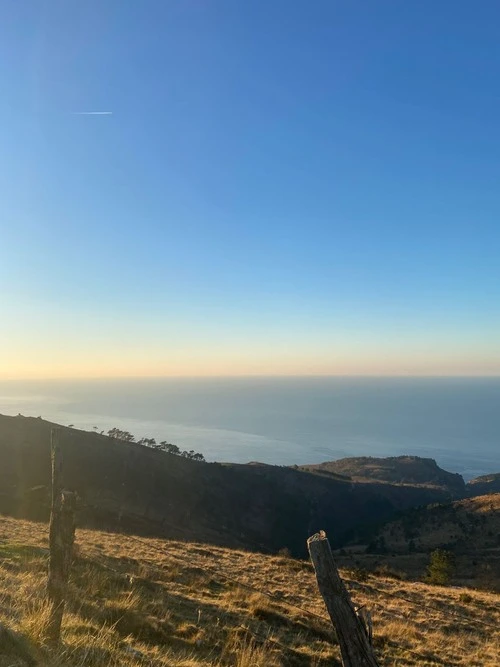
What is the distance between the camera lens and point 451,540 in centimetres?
5531

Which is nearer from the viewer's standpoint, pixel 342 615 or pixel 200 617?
pixel 342 615

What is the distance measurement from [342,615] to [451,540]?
60.4 m

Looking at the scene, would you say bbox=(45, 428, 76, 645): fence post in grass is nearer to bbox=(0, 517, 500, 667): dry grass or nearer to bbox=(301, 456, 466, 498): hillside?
bbox=(0, 517, 500, 667): dry grass

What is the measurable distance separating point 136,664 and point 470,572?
40.4 metres

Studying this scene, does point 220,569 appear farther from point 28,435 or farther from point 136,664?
point 28,435

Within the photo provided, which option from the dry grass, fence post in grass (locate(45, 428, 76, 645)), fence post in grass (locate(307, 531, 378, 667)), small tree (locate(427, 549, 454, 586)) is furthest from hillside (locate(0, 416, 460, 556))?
fence post in grass (locate(307, 531, 378, 667))

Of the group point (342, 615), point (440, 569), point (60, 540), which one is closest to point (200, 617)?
point (60, 540)

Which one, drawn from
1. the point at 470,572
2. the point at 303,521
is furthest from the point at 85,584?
the point at 303,521

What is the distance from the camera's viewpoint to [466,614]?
650 inches

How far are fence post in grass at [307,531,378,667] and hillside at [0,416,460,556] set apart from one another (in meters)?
44.2

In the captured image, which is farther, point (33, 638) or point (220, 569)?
point (220, 569)

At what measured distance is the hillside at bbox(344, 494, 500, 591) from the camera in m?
37.8

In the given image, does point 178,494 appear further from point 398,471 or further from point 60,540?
point 398,471

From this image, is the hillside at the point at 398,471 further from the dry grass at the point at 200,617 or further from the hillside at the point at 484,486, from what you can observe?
the dry grass at the point at 200,617
